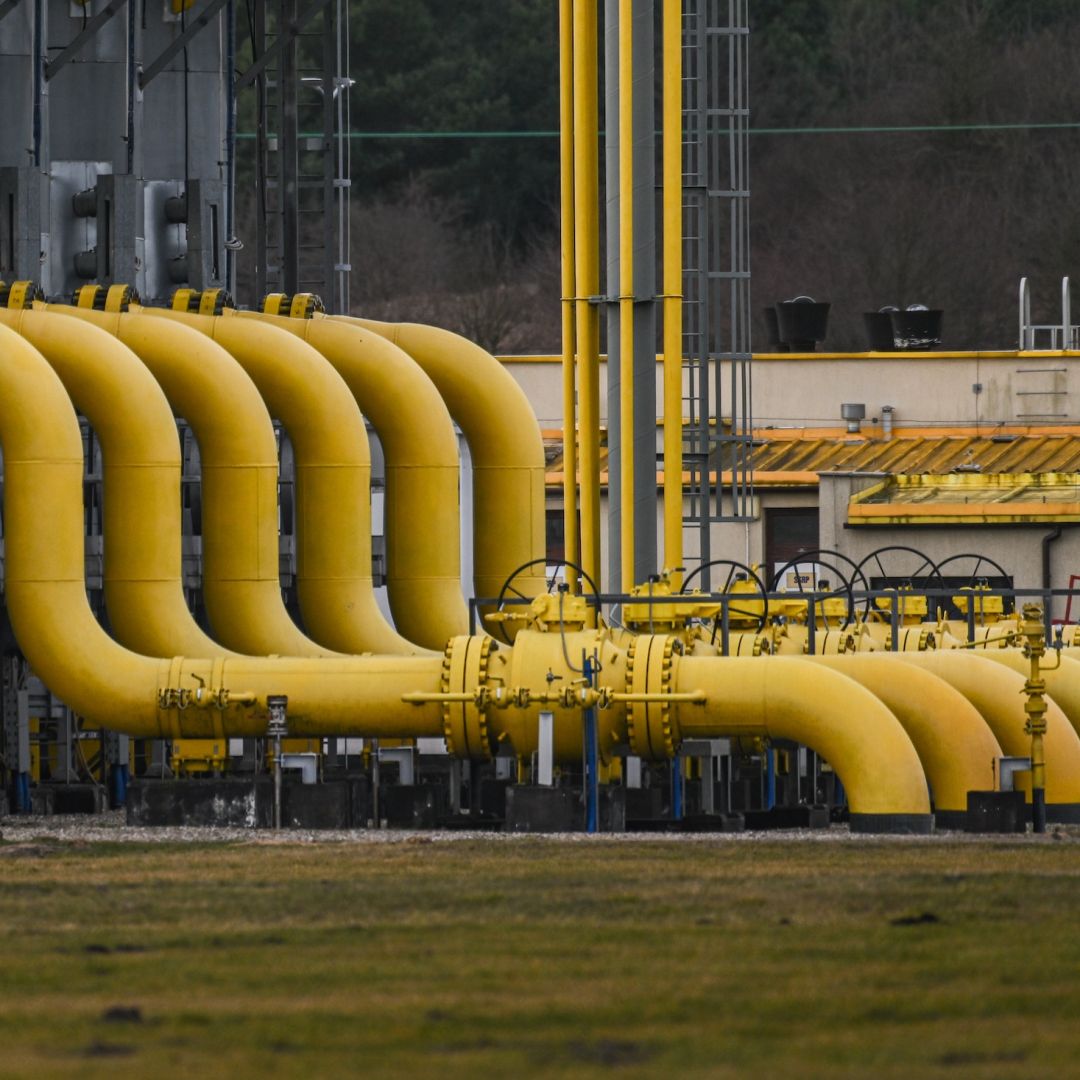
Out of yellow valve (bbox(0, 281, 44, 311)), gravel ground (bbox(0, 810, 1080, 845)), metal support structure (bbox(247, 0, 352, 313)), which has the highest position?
metal support structure (bbox(247, 0, 352, 313))

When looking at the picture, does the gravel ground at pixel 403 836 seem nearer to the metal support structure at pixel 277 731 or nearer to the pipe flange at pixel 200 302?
the metal support structure at pixel 277 731

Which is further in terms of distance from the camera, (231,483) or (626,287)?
(231,483)

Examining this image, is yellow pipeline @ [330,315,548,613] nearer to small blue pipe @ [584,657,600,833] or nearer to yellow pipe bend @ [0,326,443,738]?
yellow pipe bend @ [0,326,443,738]

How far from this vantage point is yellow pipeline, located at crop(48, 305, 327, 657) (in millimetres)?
28188

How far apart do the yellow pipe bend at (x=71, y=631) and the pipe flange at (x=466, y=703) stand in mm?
574

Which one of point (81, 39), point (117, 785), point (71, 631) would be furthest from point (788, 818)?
point (81, 39)

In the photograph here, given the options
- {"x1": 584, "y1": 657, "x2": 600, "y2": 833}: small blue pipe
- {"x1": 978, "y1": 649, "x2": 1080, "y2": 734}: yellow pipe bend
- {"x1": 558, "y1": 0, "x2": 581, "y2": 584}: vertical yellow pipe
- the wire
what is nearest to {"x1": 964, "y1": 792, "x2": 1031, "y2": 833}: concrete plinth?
{"x1": 978, "y1": 649, "x2": 1080, "y2": 734}: yellow pipe bend

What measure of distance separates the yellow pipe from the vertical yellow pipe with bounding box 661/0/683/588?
1.15ft

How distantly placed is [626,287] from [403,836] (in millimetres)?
6363

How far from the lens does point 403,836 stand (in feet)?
76.5

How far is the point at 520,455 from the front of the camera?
3250 cm

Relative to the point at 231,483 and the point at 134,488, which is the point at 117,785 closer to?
the point at 231,483

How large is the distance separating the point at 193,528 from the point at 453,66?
57.4 metres

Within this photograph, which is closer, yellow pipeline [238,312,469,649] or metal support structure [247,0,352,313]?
yellow pipeline [238,312,469,649]
